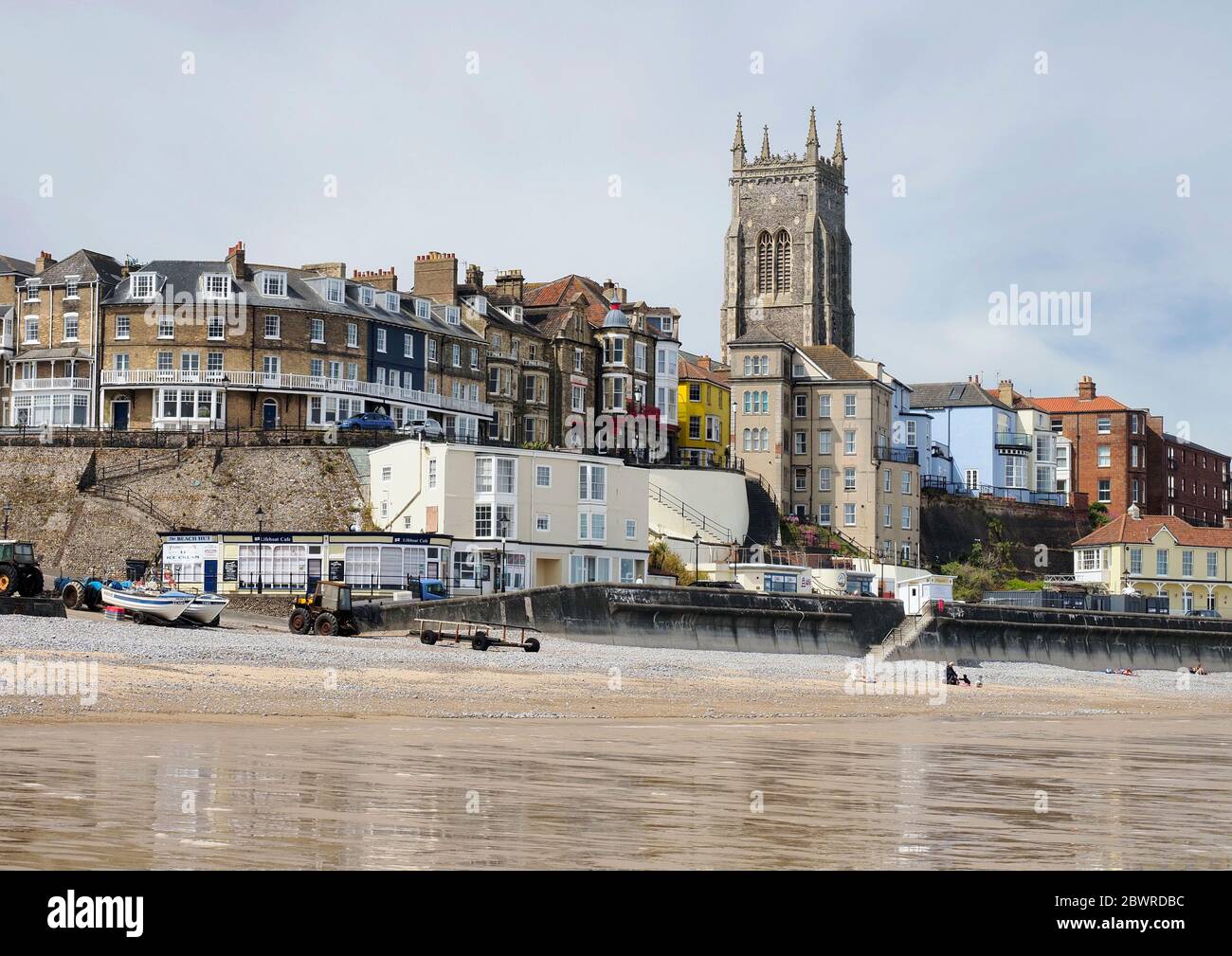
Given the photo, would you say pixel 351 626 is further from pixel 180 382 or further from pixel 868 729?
pixel 180 382

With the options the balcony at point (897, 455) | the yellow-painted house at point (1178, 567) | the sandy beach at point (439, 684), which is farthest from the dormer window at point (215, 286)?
the yellow-painted house at point (1178, 567)

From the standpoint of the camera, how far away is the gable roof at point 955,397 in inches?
4601

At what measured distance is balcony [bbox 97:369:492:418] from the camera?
3142 inches

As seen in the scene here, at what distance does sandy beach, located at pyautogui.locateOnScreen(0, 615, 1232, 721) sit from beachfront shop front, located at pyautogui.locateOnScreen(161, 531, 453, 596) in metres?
5.41

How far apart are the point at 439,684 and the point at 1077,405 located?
94.7 m

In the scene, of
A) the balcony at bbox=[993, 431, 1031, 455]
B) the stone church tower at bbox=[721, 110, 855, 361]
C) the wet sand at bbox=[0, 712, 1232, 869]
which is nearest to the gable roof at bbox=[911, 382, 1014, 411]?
the balcony at bbox=[993, 431, 1031, 455]

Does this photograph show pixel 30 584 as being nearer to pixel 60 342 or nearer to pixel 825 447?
pixel 60 342

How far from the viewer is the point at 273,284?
83188mm

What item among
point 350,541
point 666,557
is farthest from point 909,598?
point 350,541

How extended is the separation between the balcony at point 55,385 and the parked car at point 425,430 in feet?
55.1

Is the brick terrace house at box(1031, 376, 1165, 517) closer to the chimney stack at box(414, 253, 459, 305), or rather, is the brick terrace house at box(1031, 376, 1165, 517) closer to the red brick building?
the red brick building

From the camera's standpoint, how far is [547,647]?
48.3m
